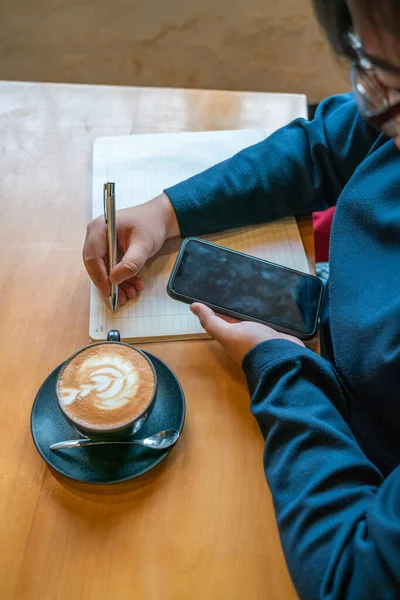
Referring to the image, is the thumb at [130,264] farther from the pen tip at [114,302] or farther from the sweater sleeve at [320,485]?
the sweater sleeve at [320,485]

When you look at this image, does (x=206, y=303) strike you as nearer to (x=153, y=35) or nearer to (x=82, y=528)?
(x=82, y=528)

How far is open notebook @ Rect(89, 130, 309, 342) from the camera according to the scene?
63 cm

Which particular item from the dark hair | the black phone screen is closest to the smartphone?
the black phone screen

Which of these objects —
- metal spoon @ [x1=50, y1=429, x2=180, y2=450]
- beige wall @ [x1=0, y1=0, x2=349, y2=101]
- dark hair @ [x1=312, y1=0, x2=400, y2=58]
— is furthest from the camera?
beige wall @ [x1=0, y1=0, x2=349, y2=101]

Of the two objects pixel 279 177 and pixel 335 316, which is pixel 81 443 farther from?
pixel 279 177

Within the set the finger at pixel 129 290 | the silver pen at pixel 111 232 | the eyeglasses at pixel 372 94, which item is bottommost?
the finger at pixel 129 290

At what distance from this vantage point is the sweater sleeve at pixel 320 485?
1.48 ft

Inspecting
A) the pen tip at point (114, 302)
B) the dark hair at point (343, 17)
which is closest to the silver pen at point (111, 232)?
the pen tip at point (114, 302)

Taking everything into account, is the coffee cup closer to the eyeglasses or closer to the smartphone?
the smartphone

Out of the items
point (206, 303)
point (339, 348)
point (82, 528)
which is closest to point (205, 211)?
point (206, 303)

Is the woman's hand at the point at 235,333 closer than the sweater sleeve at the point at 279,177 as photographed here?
Yes

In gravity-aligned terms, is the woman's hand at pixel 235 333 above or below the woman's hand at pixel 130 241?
below

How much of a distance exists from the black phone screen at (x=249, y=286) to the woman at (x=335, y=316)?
0.03 metres

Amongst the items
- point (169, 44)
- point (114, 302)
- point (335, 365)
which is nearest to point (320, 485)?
point (335, 365)
